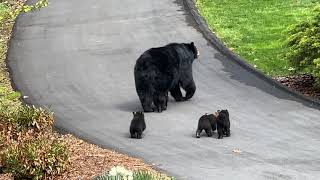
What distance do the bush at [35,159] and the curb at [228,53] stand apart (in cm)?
820

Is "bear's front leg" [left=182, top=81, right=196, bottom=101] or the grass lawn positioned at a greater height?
"bear's front leg" [left=182, top=81, right=196, bottom=101]

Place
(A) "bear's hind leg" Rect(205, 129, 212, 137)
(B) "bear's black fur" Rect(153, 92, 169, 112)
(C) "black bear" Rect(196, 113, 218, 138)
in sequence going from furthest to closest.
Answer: (B) "bear's black fur" Rect(153, 92, 169, 112) < (A) "bear's hind leg" Rect(205, 129, 212, 137) < (C) "black bear" Rect(196, 113, 218, 138)

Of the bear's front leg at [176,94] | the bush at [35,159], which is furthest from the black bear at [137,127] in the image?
the bear's front leg at [176,94]

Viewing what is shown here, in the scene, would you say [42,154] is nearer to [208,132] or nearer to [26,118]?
[26,118]

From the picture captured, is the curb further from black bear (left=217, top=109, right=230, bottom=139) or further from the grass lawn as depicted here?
black bear (left=217, top=109, right=230, bottom=139)

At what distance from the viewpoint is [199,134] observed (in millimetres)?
15922

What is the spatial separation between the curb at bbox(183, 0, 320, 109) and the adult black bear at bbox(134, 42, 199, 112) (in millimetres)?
2956

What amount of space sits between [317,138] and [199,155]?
297cm

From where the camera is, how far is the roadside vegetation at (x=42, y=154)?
12563 mm

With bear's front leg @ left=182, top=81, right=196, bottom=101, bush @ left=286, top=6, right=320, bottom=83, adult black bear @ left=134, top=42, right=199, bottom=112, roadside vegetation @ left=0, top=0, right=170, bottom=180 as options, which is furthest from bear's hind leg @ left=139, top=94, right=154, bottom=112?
bush @ left=286, top=6, right=320, bottom=83

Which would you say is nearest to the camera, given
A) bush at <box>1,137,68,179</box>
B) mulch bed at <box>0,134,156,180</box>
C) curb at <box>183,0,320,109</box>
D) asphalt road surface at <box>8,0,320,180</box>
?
bush at <box>1,137,68,179</box>

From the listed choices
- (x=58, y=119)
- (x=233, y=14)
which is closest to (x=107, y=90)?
(x=58, y=119)

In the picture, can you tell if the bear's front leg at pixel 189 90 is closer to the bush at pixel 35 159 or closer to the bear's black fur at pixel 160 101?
the bear's black fur at pixel 160 101

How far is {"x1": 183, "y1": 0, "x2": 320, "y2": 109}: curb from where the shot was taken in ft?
63.8
